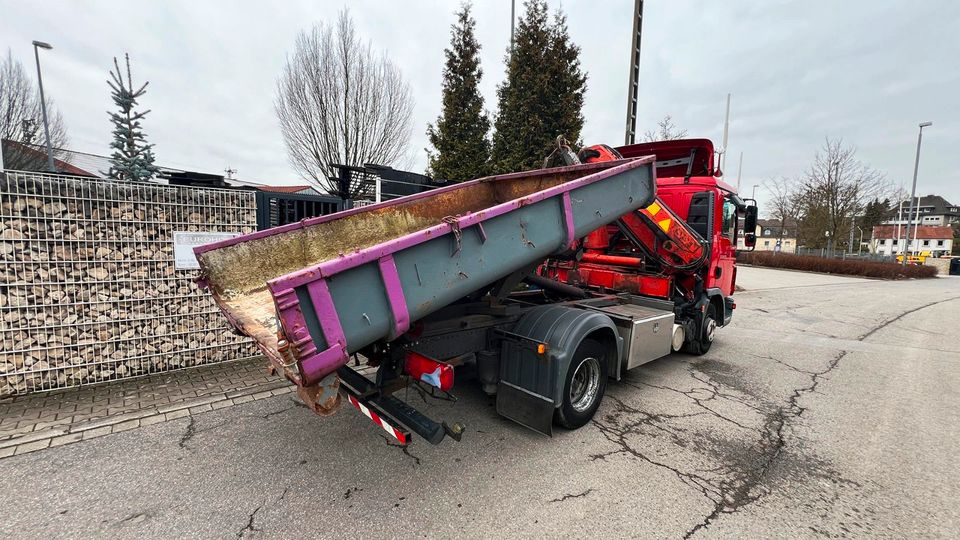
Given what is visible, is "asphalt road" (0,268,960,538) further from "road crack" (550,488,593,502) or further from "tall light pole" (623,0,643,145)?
"tall light pole" (623,0,643,145)

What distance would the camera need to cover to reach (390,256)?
232 centimetres

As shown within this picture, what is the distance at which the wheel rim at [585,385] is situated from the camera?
3887 mm

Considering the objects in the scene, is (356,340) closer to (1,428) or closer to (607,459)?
(607,459)

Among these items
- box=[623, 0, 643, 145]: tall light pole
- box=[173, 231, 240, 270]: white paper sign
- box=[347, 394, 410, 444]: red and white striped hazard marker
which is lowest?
box=[347, 394, 410, 444]: red and white striped hazard marker

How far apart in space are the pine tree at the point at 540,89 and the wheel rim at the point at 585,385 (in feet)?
31.1

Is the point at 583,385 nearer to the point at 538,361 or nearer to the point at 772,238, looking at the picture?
the point at 538,361

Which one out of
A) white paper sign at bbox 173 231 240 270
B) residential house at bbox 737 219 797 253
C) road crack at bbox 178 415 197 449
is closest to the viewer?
road crack at bbox 178 415 197 449

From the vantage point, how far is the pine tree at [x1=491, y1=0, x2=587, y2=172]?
1250 centimetres

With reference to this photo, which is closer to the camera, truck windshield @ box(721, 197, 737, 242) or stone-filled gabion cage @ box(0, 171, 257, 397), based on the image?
stone-filled gabion cage @ box(0, 171, 257, 397)

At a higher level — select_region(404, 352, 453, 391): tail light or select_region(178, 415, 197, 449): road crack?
select_region(404, 352, 453, 391): tail light

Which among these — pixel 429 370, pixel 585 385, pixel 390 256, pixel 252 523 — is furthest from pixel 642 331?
pixel 252 523

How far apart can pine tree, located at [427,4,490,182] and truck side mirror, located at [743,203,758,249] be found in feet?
29.0

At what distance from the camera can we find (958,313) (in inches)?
463

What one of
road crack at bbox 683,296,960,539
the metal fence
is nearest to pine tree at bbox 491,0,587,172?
road crack at bbox 683,296,960,539
